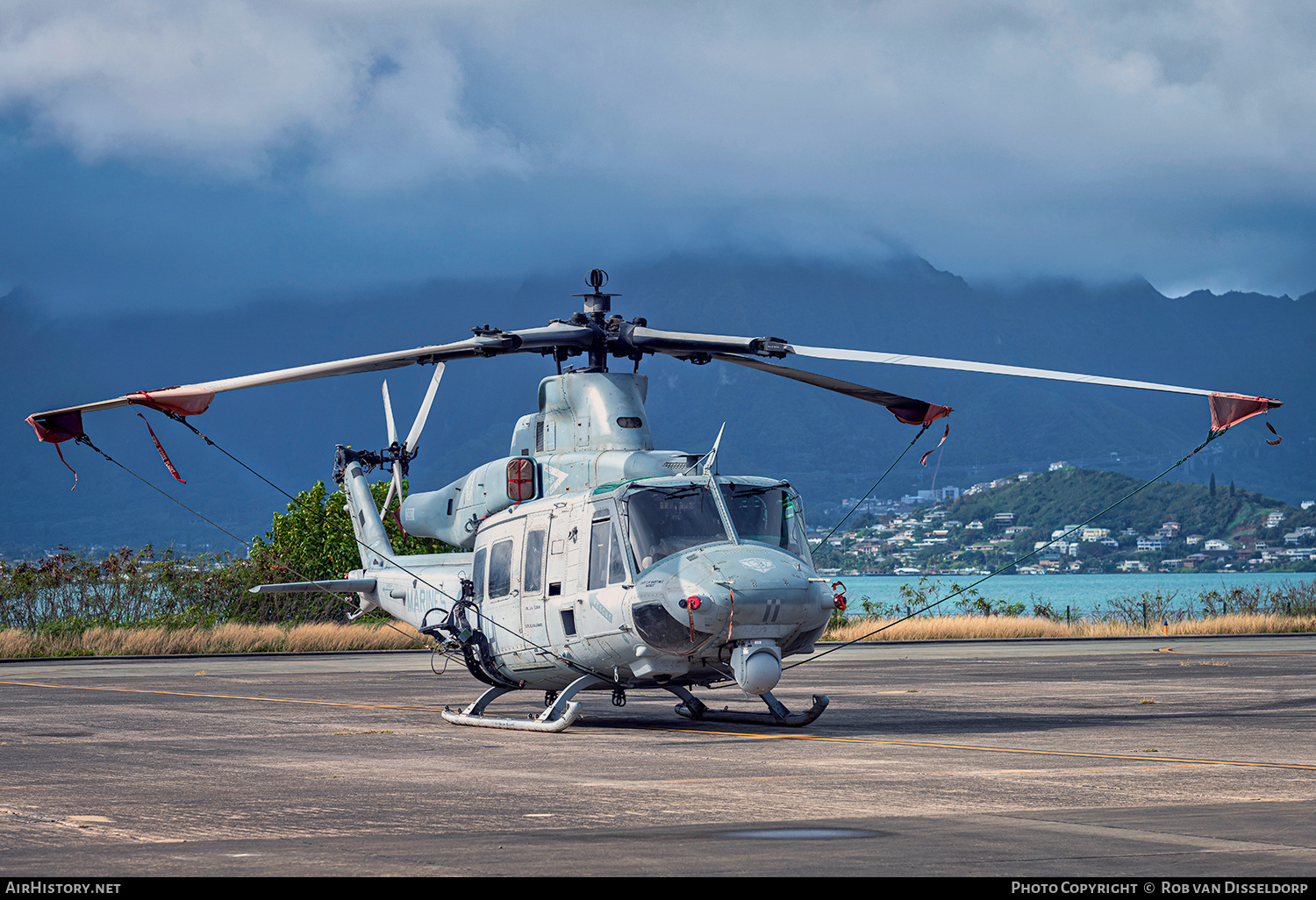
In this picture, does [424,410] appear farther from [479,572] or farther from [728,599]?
[728,599]

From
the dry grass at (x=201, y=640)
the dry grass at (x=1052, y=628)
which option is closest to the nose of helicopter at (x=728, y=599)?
the dry grass at (x=201, y=640)

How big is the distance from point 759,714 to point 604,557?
3.66 m

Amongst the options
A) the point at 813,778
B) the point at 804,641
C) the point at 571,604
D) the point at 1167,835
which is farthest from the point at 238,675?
the point at 1167,835

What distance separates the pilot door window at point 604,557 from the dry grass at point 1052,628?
28972mm

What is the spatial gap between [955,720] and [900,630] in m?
28.6

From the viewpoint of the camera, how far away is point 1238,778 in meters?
13.4

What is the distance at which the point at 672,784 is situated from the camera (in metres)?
13.3

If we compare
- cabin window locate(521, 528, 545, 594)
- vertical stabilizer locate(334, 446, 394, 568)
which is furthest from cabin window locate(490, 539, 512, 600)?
vertical stabilizer locate(334, 446, 394, 568)

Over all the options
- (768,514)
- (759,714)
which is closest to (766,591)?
(768,514)

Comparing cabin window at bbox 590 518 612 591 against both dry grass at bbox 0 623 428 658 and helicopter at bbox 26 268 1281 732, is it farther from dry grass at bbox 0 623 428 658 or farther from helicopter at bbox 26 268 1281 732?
dry grass at bbox 0 623 428 658

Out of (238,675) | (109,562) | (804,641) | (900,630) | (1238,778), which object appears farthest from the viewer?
(900,630)

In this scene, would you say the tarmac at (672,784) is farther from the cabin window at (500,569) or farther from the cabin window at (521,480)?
the cabin window at (521,480)

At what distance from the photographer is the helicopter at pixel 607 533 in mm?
17062
